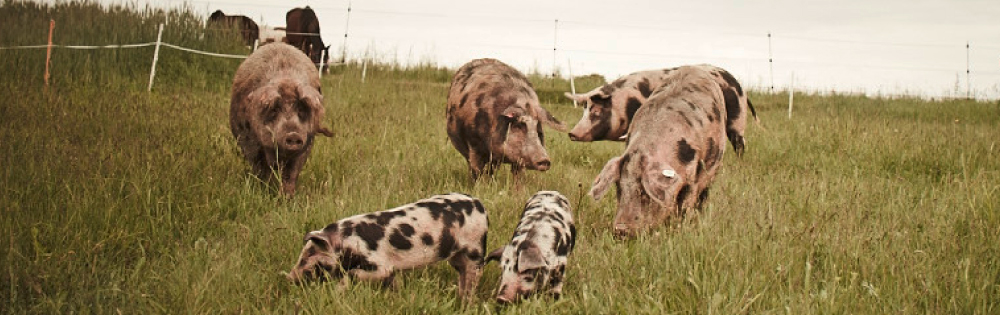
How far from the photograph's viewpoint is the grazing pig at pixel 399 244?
3.76m

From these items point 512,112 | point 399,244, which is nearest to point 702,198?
point 512,112

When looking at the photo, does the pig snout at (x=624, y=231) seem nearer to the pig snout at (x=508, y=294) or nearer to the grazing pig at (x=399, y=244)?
the grazing pig at (x=399, y=244)

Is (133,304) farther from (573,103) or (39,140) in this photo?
(573,103)

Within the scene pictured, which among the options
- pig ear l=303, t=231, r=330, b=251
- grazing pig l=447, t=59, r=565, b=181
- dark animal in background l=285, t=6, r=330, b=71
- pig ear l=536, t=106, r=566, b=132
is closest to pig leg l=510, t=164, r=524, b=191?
grazing pig l=447, t=59, r=565, b=181

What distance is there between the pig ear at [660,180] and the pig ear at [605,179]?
7.5 inches

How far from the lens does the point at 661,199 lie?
16.0ft

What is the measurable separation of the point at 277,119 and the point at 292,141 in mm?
311

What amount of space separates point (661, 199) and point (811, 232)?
877 mm

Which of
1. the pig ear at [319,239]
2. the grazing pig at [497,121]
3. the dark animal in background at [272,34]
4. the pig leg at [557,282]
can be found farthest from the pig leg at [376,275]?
the dark animal in background at [272,34]

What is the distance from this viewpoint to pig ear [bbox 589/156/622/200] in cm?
483

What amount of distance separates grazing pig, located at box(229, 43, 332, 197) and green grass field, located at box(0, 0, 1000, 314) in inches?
9.8

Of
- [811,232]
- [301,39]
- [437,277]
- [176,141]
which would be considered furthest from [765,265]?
[301,39]

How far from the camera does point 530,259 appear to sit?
12.5 feet

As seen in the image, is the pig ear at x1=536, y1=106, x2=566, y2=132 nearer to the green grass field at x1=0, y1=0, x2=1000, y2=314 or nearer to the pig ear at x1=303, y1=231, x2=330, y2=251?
the green grass field at x1=0, y1=0, x2=1000, y2=314
